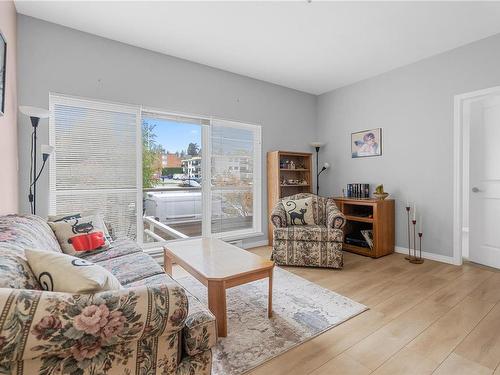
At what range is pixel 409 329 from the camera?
1.86 metres

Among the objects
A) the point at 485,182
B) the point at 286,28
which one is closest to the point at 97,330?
the point at 286,28

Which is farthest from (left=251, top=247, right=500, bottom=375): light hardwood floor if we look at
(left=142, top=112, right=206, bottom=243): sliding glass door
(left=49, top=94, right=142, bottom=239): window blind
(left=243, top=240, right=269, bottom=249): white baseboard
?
(left=49, top=94, right=142, bottom=239): window blind

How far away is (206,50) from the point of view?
3.21m

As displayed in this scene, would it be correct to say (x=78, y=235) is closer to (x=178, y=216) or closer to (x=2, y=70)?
(x=2, y=70)

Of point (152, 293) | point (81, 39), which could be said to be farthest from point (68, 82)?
point (152, 293)

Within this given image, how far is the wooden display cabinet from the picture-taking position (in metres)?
4.13

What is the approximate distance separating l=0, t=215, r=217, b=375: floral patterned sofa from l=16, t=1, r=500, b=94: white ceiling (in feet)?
7.77

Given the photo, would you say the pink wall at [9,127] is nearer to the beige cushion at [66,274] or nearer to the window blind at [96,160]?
the window blind at [96,160]

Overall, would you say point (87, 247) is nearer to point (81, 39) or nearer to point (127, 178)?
point (127, 178)

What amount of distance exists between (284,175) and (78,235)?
3.14 meters

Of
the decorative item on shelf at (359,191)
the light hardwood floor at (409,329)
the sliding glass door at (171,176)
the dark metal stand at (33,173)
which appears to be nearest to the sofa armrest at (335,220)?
the light hardwood floor at (409,329)

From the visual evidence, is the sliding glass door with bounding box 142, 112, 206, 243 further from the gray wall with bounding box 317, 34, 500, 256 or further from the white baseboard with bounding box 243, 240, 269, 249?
the gray wall with bounding box 317, 34, 500, 256

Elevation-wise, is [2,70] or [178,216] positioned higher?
[2,70]

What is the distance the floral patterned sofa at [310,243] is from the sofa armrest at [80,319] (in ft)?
7.59
